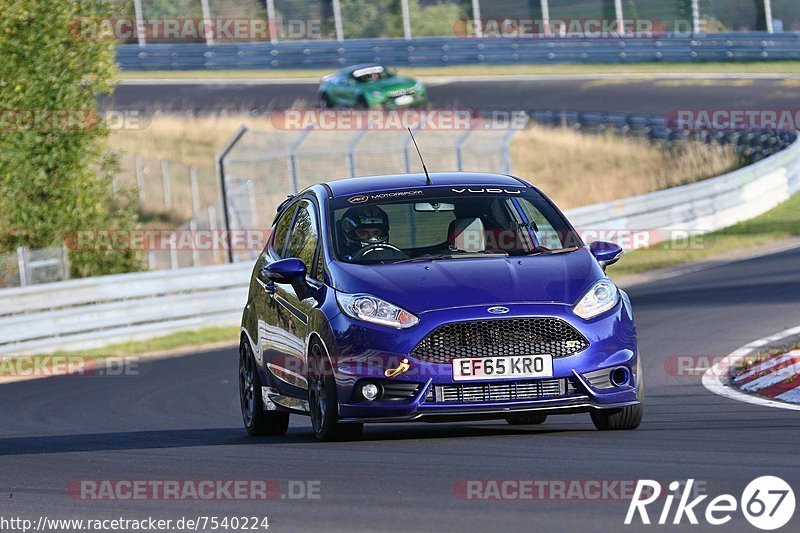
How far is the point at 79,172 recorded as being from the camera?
958 inches

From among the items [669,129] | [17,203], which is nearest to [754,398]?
[17,203]

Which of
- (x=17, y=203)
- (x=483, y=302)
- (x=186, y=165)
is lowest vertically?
(x=186, y=165)

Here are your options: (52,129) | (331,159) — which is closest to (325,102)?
(331,159)

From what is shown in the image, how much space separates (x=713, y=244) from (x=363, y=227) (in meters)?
15.1

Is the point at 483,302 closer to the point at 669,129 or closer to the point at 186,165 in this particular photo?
the point at 669,129

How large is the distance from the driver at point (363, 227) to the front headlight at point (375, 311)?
2.30 feet

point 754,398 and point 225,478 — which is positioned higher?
point 225,478

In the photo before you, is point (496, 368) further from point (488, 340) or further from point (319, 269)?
point (319, 269)

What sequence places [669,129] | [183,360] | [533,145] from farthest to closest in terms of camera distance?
[533,145] → [669,129] → [183,360]

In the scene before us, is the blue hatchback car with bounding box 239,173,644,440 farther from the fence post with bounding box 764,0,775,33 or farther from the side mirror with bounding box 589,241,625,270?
the fence post with bounding box 764,0,775,33

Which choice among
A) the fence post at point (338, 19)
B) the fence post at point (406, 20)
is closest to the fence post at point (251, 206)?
the fence post at point (406, 20)

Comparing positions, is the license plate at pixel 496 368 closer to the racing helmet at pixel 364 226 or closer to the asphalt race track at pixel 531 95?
the racing helmet at pixel 364 226

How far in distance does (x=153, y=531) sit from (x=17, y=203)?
17899 millimetres

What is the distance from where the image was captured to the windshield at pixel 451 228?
9.74 m
